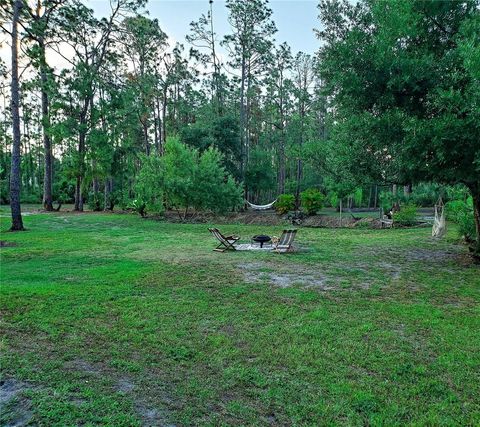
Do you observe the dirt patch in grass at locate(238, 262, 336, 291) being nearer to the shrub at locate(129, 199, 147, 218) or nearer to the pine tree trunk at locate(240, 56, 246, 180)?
the shrub at locate(129, 199, 147, 218)

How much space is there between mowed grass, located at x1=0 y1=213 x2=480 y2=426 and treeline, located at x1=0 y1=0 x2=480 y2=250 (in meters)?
2.37

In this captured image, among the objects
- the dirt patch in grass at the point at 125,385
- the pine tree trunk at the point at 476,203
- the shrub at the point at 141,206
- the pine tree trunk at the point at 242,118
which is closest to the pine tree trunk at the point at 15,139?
the shrub at the point at 141,206

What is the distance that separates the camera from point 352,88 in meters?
6.37

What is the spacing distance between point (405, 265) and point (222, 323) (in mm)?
4640

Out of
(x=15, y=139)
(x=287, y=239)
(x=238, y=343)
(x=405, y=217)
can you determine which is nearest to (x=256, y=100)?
(x=405, y=217)

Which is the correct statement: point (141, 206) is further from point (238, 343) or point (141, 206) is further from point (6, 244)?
point (238, 343)

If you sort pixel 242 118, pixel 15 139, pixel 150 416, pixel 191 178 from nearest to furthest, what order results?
1. pixel 150 416
2. pixel 15 139
3. pixel 191 178
4. pixel 242 118

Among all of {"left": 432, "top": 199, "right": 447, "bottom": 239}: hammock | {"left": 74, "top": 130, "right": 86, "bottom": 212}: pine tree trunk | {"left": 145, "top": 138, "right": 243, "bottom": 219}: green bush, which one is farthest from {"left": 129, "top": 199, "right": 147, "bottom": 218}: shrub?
{"left": 432, "top": 199, "right": 447, "bottom": 239}: hammock

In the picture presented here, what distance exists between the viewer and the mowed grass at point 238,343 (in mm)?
2352

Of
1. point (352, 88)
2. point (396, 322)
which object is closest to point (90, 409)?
point (396, 322)

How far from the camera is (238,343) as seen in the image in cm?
337

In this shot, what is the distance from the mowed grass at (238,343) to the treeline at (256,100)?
2375 millimetres

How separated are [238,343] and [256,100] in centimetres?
3168

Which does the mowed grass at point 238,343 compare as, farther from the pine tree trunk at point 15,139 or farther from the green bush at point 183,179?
the green bush at point 183,179
